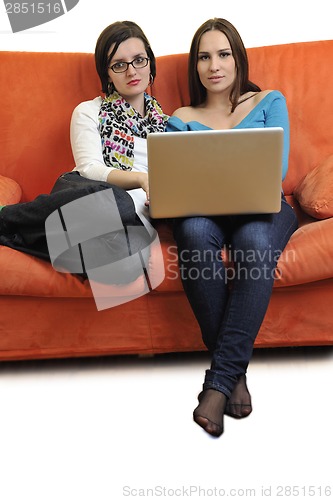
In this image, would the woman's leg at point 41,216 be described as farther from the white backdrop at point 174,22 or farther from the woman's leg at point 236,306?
the white backdrop at point 174,22

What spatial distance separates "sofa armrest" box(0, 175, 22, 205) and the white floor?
0.58 metres

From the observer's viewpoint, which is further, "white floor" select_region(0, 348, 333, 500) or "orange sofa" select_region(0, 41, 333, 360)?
"orange sofa" select_region(0, 41, 333, 360)

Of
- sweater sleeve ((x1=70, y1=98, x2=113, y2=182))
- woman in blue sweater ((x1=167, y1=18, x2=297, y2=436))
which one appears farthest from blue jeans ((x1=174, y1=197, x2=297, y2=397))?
sweater sleeve ((x1=70, y1=98, x2=113, y2=182))

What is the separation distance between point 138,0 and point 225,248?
132cm

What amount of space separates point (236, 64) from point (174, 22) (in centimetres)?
57

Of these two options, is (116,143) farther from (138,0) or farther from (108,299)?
(138,0)

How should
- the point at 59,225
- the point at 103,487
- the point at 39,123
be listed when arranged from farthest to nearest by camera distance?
1. the point at 39,123
2. the point at 59,225
3. the point at 103,487

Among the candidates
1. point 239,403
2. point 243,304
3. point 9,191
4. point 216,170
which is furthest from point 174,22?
point 239,403

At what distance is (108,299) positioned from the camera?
1.93 meters

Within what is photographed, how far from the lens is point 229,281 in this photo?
6.08ft

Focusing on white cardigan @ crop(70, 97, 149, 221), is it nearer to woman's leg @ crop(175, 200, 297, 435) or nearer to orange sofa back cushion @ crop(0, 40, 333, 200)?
orange sofa back cushion @ crop(0, 40, 333, 200)

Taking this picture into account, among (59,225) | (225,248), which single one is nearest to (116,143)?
(59,225)

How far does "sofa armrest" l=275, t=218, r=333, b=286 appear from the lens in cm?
185

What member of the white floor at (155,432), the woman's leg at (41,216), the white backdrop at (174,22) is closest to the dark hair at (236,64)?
the white backdrop at (174,22)
